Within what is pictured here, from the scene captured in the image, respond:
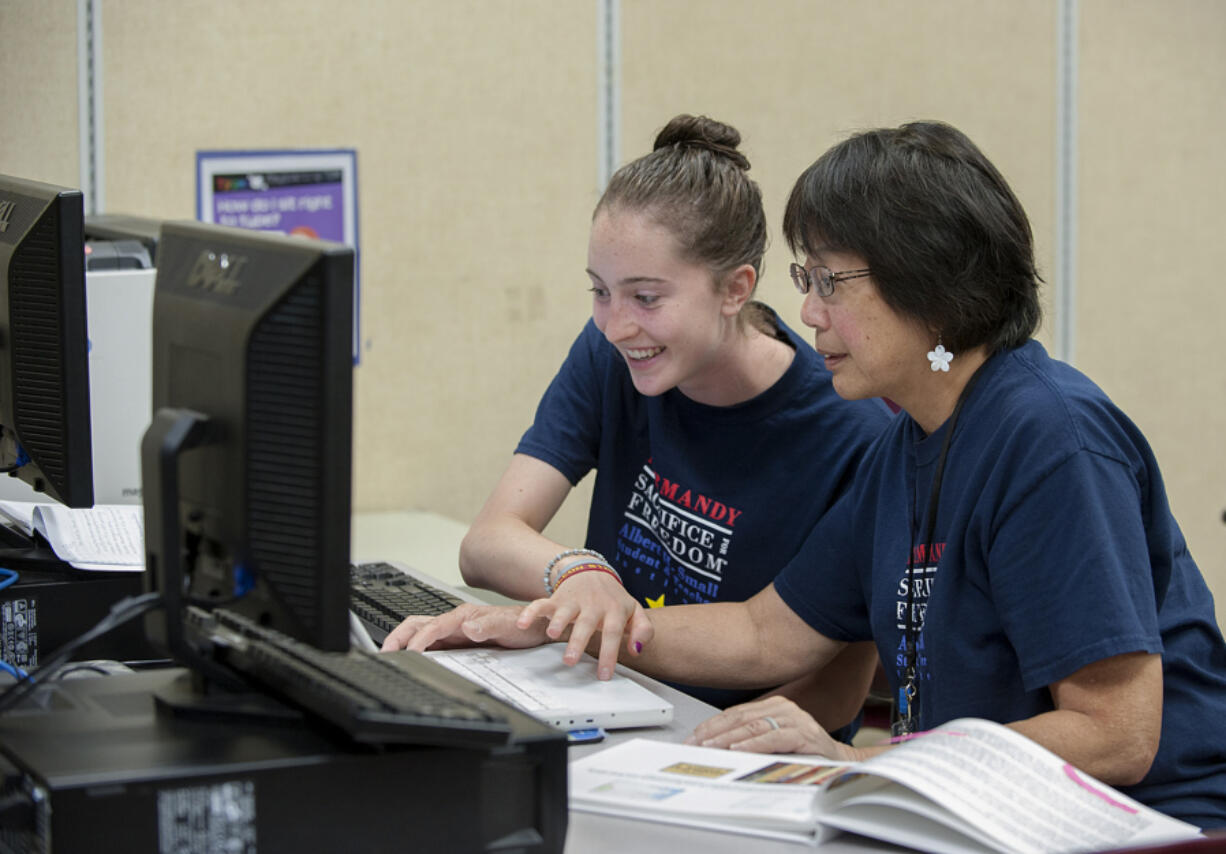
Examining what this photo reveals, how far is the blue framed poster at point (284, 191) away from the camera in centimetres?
276

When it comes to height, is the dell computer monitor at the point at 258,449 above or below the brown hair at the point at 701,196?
below

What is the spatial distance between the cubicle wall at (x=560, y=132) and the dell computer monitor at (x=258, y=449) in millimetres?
1880

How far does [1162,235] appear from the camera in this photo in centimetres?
363

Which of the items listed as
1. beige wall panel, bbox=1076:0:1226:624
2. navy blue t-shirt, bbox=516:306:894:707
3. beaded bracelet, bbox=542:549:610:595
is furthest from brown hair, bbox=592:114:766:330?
beige wall panel, bbox=1076:0:1226:624

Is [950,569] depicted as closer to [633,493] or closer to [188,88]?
[633,493]

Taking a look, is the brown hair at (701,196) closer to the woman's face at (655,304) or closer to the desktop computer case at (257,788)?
the woman's face at (655,304)

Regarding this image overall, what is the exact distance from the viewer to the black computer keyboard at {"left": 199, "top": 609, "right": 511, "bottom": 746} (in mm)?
861

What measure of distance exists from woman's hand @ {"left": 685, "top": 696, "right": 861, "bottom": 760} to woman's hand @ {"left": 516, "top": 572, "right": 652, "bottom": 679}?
17 centimetres

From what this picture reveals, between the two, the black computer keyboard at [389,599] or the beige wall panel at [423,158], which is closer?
the black computer keyboard at [389,599]

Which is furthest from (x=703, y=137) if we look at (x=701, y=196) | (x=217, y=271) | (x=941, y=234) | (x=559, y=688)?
(x=217, y=271)

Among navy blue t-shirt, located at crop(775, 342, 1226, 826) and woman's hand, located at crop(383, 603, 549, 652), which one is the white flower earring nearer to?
navy blue t-shirt, located at crop(775, 342, 1226, 826)

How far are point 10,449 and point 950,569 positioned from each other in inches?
39.0

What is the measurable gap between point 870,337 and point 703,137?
0.53 metres

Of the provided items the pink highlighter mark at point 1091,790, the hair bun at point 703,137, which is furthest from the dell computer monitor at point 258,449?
the hair bun at point 703,137
